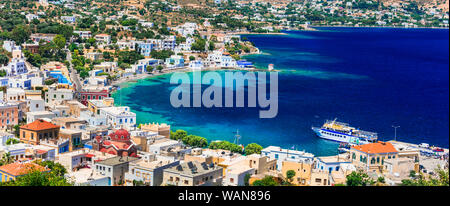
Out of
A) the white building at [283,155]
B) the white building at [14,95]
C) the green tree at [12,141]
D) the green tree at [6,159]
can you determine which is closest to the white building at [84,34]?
the white building at [14,95]

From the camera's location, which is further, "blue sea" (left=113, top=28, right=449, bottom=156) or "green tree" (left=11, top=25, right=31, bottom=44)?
"green tree" (left=11, top=25, right=31, bottom=44)

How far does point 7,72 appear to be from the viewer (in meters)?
21.3

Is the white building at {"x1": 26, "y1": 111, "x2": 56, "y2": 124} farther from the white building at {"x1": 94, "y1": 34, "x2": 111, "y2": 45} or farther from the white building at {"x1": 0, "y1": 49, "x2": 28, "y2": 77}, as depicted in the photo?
the white building at {"x1": 94, "y1": 34, "x2": 111, "y2": 45}

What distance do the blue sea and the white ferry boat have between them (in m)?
0.40

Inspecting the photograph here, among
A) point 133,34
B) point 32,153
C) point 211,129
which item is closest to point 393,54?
point 133,34

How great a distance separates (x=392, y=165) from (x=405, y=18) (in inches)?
3026

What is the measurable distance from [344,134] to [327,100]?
7666mm

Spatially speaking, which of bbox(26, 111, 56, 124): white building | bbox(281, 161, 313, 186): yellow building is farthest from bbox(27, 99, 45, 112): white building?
bbox(281, 161, 313, 186): yellow building

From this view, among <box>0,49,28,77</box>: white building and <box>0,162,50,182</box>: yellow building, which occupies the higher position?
<box>0,49,28,77</box>: white building

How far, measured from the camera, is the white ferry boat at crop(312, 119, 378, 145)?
17.6 m

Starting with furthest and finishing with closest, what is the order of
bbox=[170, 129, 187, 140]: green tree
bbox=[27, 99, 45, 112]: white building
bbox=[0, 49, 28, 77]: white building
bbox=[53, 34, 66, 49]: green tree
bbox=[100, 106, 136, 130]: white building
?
bbox=[53, 34, 66, 49]: green tree
bbox=[0, 49, 28, 77]: white building
bbox=[27, 99, 45, 112]: white building
bbox=[100, 106, 136, 130]: white building
bbox=[170, 129, 187, 140]: green tree

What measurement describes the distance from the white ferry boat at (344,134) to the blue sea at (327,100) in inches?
15.6
